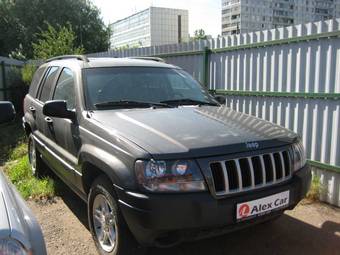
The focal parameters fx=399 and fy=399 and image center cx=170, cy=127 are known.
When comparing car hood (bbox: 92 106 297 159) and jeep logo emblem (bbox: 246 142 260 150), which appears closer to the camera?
car hood (bbox: 92 106 297 159)

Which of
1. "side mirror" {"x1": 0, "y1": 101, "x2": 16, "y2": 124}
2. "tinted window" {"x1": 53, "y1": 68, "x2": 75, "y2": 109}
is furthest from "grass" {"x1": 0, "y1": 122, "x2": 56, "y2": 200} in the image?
"side mirror" {"x1": 0, "y1": 101, "x2": 16, "y2": 124}

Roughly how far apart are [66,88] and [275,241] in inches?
111

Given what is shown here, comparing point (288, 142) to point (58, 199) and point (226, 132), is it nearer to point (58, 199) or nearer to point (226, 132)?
point (226, 132)

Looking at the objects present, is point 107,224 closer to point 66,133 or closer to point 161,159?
point 161,159

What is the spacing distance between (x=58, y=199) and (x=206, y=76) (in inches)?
133

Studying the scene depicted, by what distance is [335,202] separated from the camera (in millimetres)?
5141

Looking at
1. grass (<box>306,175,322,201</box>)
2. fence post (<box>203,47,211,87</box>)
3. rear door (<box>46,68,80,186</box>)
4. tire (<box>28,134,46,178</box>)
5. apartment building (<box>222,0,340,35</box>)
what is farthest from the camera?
apartment building (<box>222,0,340,35</box>)

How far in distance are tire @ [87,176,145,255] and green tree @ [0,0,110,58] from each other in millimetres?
26137

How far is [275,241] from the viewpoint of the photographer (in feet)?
13.2

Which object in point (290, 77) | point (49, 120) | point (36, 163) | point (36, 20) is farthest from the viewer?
point (36, 20)

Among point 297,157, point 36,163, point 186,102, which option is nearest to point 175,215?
point 297,157

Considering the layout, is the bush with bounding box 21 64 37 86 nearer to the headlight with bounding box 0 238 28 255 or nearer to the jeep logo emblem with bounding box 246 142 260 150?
the jeep logo emblem with bounding box 246 142 260 150

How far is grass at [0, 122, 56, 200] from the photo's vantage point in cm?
554

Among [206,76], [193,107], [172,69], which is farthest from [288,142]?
[206,76]
